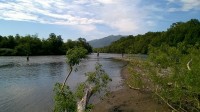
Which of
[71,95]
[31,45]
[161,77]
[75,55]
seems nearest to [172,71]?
[161,77]

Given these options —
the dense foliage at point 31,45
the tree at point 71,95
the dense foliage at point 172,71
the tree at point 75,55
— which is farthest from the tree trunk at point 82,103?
the dense foliage at point 31,45

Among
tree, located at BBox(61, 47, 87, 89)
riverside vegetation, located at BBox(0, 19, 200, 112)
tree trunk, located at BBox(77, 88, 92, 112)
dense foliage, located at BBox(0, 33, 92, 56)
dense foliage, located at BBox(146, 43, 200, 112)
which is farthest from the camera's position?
dense foliage, located at BBox(0, 33, 92, 56)

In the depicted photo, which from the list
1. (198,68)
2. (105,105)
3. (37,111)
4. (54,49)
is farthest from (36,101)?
(54,49)

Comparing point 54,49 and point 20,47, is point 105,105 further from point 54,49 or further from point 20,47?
point 54,49

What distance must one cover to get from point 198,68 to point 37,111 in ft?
40.3

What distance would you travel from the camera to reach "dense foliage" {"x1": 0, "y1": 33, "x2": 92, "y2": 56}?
12779 cm

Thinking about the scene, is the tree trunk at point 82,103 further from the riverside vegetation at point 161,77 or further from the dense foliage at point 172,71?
the dense foliage at point 172,71

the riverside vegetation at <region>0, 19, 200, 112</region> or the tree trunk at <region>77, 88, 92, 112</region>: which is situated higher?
the riverside vegetation at <region>0, 19, 200, 112</region>

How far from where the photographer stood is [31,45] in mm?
139625

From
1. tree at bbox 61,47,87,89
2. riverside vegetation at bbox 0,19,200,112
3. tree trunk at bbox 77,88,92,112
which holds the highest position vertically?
tree at bbox 61,47,87,89

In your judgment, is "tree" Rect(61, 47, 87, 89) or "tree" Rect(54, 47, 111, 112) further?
"tree" Rect(61, 47, 87, 89)

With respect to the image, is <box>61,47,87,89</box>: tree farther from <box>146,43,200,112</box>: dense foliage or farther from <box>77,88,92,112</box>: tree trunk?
<box>146,43,200,112</box>: dense foliage

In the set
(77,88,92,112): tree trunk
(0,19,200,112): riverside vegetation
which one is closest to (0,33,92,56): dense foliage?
(0,19,200,112): riverside vegetation

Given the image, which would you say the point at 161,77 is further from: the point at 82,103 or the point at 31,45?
the point at 31,45
